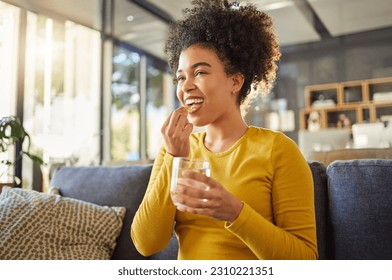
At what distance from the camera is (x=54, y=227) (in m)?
1.05

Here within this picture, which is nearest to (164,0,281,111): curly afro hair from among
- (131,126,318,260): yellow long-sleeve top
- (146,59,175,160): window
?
(131,126,318,260): yellow long-sleeve top

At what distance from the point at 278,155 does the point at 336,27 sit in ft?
14.6

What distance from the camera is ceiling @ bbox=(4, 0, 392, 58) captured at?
3.88 m

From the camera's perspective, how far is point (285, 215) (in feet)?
2.31

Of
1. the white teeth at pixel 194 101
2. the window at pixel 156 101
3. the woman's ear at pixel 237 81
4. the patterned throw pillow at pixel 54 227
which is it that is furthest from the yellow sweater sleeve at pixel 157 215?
the window at pixel 156 101

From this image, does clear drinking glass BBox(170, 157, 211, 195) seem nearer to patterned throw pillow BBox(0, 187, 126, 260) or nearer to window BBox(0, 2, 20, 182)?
patterned throw pillow BBox(0, 187, 126, 260)

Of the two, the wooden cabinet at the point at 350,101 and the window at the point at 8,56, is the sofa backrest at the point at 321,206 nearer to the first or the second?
the window at the point at 8,56

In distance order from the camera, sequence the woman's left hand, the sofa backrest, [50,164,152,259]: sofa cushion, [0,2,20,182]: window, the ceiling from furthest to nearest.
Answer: the ceiling
[0,2,20,182]: window
[50,164,152,259]: sofa cushion
the sofa backrest
the woman's left hand

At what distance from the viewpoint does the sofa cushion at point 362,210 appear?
2.88 feet

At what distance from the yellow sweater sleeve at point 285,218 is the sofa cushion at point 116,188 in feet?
1.87

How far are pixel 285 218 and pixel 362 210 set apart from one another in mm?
314

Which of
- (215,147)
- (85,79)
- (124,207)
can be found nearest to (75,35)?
(85,79)
